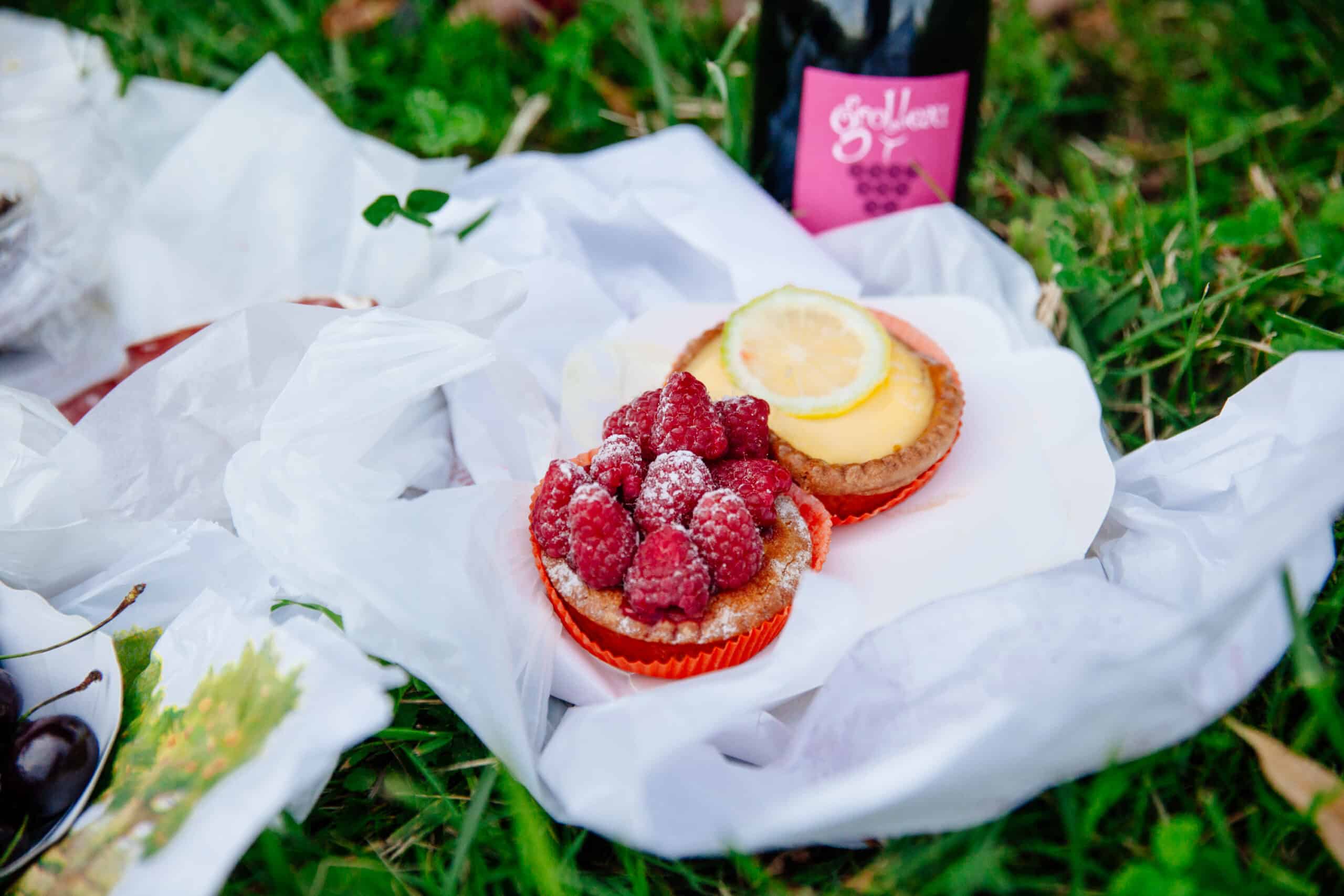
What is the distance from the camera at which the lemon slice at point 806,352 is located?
5.32 feet

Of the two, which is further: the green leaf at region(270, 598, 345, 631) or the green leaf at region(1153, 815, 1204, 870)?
the green leaf at region(270, 598, 345, 631)

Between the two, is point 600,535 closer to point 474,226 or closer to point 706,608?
point 706,608

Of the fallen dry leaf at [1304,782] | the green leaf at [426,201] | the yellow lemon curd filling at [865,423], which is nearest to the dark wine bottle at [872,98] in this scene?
the yellow lemon curd filling at [865,423]

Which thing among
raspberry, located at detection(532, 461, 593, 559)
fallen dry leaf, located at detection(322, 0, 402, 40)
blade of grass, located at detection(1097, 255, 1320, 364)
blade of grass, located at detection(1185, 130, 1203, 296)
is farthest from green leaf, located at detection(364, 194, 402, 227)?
blade of grass, located at detection(1185, 130, 1203, 296)

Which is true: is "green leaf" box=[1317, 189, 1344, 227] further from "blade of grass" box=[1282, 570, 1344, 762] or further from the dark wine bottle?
"blade of grass" box=[1282, 570, 1344, 762]

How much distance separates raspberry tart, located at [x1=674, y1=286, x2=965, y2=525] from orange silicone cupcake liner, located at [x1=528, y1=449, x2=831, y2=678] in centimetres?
15

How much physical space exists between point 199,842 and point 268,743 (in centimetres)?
13

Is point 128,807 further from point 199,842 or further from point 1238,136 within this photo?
point 1238,136

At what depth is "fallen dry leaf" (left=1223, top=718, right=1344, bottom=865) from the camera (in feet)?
3.65

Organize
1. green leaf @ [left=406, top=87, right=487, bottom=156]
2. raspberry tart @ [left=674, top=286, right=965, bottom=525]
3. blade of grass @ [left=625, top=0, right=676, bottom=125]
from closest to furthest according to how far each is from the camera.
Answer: raspberry tart @ [left=674, top=286, right=965, bottom=525] → blade of grass @ [left=625, top=0, right=676, bottom=125] → green leaf @ [left=406, top=87, right=487, bottom=156]

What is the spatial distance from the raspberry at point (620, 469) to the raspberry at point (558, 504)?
3 centimetres

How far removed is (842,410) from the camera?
161 centimetres

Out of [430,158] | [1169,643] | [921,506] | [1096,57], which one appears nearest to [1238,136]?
[1096,57]

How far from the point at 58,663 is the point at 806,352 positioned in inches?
51.5
